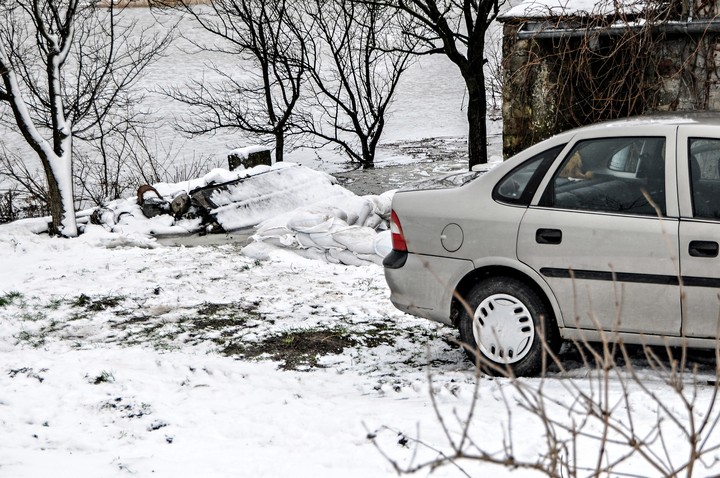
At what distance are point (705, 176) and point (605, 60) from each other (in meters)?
4.87

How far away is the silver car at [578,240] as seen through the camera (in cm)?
462

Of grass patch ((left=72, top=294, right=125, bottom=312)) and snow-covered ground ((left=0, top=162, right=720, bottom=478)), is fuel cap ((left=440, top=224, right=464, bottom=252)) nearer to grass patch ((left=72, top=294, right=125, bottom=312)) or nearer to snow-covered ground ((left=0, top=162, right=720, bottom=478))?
snow-covered ground ((left=0, top=162, right=720, bottom=478))

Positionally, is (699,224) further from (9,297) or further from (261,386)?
(9,297)

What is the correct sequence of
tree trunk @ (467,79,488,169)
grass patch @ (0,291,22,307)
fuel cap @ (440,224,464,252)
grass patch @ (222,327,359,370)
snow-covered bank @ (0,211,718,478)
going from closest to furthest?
snow-covered bank @ (0,211,718,478), fuel cap @ (440,224,464,252), grass patch @ (222,327,359,370), grass patch @ (0,291,22,307), tree trunk @ (467,79,488,169)

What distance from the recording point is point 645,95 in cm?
916

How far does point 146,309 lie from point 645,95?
242 inches

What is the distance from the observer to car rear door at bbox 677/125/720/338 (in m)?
4.52

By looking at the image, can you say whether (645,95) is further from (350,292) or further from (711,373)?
(711,373)

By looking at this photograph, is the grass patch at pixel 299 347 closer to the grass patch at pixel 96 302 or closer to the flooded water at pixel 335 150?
the grass patch at pixel 96 302

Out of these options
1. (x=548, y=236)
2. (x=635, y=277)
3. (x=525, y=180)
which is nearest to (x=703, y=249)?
(x=635, y=277)

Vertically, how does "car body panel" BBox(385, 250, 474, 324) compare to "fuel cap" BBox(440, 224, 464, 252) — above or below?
below

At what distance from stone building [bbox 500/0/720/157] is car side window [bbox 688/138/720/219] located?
4.57m

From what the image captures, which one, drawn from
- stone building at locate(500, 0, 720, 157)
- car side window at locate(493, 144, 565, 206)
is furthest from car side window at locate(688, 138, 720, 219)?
stone building at locate(500, 0, 720, 157)

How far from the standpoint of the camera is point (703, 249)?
4516 mm
